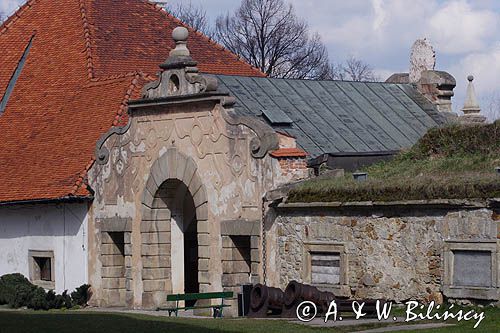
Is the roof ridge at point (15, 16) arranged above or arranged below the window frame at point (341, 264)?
above

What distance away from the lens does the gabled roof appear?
102 ft

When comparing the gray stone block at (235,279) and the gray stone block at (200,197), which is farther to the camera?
the gray stone block at (200,197)

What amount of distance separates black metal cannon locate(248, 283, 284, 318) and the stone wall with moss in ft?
5.31

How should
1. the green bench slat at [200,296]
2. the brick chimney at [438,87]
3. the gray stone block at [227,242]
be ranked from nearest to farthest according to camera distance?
the green bench slat at [200,296]
the gray stone block at [227,242]
the brick chimney at [438,87]

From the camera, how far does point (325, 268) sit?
25.6 meters

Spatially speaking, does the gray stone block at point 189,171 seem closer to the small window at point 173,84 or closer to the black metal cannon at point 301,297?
the small window at point 173,84

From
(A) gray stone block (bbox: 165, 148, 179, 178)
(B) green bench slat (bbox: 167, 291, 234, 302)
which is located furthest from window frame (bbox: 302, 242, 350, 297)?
(A) gray stone block (bbox: 165, 148, 179, 178)

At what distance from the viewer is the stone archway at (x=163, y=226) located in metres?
29.2

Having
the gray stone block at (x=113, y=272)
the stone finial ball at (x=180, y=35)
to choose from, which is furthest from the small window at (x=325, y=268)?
the gray stone block at (x=113, y=272)

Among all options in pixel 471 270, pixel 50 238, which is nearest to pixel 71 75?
pixel 50 238

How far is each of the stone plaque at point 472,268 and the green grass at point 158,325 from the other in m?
0.68

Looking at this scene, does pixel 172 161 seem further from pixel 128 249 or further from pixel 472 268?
pixel 472 268

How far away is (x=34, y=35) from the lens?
3856 centimetres

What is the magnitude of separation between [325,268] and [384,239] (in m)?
1.80
